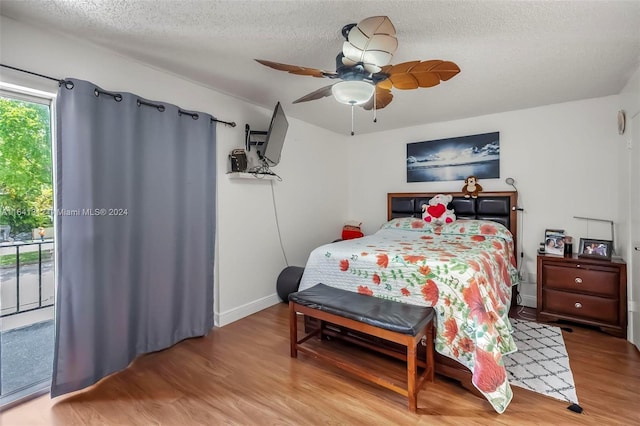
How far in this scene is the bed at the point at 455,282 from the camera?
72.9 inches

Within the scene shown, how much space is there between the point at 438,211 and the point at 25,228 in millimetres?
3894

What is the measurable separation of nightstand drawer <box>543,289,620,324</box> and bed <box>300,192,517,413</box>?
372mm

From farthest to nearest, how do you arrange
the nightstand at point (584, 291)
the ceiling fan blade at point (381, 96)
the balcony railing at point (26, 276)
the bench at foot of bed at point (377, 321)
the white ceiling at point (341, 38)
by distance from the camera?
1. the nightstand at point (584, 291)
2. the ceiling fan blade at point (381, 96)
3. the balcony railing at point (26, 276)
4. the bench at foot of bed at point (377, 321)
5. the white ceiling at point (341, 38)

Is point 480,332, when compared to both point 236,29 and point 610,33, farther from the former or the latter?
point 236,29

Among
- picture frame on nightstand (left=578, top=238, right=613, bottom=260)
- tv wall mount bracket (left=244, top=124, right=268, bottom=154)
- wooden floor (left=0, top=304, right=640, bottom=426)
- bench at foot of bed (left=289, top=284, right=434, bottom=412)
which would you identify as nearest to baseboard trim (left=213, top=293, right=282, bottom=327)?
wooden floor (left=0, top=304, right=640, bottom=426)

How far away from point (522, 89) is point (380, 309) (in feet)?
8.52

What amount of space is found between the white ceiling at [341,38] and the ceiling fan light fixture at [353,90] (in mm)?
359

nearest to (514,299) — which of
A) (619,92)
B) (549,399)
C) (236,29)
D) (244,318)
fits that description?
(549,399)

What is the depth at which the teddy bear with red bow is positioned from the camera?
12.2ft

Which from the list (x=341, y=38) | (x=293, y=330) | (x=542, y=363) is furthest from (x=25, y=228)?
(x=542, y=363)

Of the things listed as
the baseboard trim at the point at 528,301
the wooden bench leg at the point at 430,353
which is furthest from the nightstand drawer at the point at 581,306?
the wooden bench leg at the point at 430,353

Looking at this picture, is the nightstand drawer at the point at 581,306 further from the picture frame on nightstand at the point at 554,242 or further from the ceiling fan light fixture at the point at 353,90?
the ceiling fan light fixture at the point at 353,90

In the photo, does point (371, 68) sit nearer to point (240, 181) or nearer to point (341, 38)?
point (341, 38)

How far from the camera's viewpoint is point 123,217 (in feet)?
7.21
